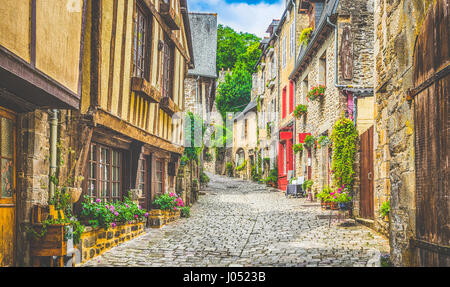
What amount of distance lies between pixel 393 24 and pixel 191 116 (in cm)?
730

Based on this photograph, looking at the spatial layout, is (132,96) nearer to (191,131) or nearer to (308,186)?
(191,131)

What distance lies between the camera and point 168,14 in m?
8.12

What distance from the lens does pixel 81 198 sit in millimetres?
5574

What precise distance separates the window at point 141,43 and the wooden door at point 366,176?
4.28 meters

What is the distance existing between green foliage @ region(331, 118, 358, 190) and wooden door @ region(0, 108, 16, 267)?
6.54 meters

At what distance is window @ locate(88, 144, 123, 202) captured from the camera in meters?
6.17

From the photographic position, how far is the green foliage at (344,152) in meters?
9.05

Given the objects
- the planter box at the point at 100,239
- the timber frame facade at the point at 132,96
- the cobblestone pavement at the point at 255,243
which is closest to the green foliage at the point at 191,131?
the timber frame facade at the point at 132,96

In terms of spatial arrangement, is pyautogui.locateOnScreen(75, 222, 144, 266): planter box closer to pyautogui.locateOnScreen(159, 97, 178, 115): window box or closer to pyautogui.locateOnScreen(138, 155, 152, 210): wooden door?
pyautogui.locateOnScreen(138, 155, 152, 210): wooden door

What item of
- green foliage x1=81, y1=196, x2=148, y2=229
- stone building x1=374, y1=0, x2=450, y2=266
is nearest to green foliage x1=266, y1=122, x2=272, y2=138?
green foliage x1=81, y1=196, x2=148, y2=229

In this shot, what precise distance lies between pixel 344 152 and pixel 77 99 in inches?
240

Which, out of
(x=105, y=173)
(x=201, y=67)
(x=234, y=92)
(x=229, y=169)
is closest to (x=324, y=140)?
(x=105, y=173)

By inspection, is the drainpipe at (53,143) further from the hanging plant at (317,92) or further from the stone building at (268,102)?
the stone building at (268,102)
